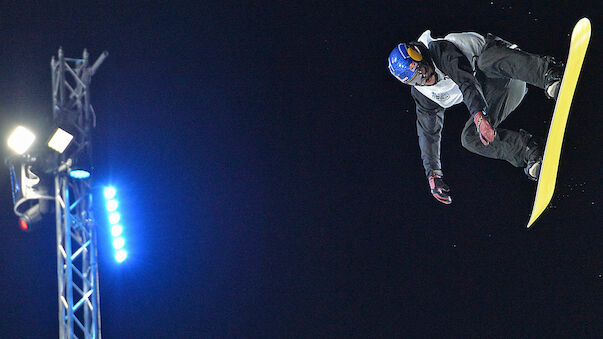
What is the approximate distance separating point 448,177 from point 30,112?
3.67 m

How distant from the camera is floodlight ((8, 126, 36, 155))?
5.25 m

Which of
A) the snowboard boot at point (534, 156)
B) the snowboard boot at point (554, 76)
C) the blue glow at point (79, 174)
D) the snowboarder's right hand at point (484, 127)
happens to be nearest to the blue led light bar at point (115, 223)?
the blue glow at point (79, 174)

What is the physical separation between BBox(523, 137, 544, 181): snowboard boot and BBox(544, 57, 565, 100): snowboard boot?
0.38 meters

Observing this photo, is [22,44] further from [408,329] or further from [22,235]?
[408,329]

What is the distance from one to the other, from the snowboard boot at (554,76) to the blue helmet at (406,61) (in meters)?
0.76

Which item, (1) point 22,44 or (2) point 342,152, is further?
(2) point 342,152

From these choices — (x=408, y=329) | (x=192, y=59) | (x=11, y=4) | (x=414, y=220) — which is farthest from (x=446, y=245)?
(x=11, y=4)

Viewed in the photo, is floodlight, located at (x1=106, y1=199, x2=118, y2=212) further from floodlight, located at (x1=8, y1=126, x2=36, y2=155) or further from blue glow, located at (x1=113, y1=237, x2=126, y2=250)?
floodlight, located at (x1=8, y1=126, x2=36, y2=155)

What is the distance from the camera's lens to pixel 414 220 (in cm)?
704

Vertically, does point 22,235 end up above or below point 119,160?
below

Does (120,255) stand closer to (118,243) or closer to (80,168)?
(118,243)

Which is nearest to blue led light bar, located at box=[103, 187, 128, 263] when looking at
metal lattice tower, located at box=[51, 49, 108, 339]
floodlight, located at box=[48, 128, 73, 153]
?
metal lattice tower, located at box=[51, 49, 108, 339]

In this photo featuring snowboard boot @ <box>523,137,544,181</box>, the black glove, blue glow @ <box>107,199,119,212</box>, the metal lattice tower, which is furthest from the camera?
blue glow @ <box>107,199,119,212</box>

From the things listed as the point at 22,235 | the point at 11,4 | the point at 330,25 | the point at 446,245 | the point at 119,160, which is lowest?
the point at 446,245
